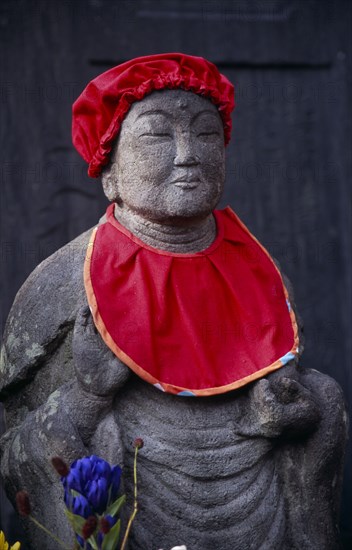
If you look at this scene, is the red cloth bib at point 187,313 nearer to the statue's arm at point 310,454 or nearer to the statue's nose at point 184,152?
the statue's arm at point 310,454

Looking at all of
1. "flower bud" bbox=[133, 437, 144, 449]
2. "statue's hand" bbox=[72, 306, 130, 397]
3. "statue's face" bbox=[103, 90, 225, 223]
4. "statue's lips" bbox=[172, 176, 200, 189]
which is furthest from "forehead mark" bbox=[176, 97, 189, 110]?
"flower bud" bbox=[133, 437, 144, 449]

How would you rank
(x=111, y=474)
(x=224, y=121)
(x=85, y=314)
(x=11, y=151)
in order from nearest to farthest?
1. (x=111, y=474)
2. (x=85, y=314)
3. (x=224, y=121)
4. (x=11, y=151)

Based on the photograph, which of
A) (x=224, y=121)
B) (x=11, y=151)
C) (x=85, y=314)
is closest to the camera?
(x=85, y=314)

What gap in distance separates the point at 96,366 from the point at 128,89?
709 mm

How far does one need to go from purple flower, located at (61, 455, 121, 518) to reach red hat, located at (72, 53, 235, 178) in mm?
916

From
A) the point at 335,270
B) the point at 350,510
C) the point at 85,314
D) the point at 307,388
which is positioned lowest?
the point at 350,510

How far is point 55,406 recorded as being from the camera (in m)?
3.23

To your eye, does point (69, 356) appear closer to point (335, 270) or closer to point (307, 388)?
point (307, 388)

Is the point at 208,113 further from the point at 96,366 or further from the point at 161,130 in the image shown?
the point at 96,366

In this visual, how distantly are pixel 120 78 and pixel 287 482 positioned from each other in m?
1.12

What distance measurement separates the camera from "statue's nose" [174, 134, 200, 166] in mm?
3297

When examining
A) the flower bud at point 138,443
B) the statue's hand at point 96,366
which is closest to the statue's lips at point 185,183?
the statue's hand at point 96,366

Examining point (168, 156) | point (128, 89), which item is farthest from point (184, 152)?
point (128, 89)

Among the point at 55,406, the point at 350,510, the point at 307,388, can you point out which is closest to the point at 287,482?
the point at 307,388
